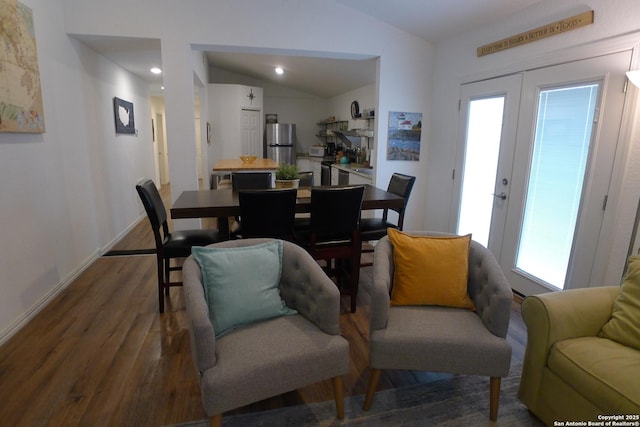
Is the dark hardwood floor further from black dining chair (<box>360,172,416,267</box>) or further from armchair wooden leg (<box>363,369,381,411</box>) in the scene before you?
black dining chair (<box>360,172,416,267</box>)

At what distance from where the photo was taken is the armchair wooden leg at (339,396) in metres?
1.67

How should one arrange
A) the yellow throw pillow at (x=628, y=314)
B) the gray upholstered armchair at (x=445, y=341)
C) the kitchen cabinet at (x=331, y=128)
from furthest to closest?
the kitchen cabinet at (x=331, y=128) < the gray upholstered armchair at (x=445, y=341) < the yellow throw pillow at (x=628, y=314)

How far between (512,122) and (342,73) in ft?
12.9

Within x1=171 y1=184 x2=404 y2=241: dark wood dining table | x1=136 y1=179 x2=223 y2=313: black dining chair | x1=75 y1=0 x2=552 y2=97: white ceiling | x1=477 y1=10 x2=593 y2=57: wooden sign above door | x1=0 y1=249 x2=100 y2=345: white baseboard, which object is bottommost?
x1=0 y1=249 x2=100 y2=345: white baseboard

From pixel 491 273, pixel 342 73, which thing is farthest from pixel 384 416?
pixel 342 73

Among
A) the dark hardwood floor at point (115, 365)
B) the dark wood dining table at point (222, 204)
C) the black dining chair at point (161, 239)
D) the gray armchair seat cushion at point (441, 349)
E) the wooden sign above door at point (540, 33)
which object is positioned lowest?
the dark hardwood floor at point (115, 365)

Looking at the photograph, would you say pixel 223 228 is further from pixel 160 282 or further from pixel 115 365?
pixel 115 365

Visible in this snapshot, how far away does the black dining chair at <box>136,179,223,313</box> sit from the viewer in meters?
2.56

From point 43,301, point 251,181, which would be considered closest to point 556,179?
point 251,181

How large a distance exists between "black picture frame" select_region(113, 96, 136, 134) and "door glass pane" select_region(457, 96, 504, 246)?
434 cm

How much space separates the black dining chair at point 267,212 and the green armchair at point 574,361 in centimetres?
153

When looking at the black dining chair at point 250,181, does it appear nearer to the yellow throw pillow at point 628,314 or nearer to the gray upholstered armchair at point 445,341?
the gray upholstered armchair at point 445,341

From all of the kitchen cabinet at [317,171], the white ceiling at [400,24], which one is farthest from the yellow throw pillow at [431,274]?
the kitchen cabinet at [317,171]

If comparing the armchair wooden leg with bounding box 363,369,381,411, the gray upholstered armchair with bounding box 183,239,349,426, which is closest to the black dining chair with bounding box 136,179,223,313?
the gray upholstered armchair with bounding box 183,239,349,426
